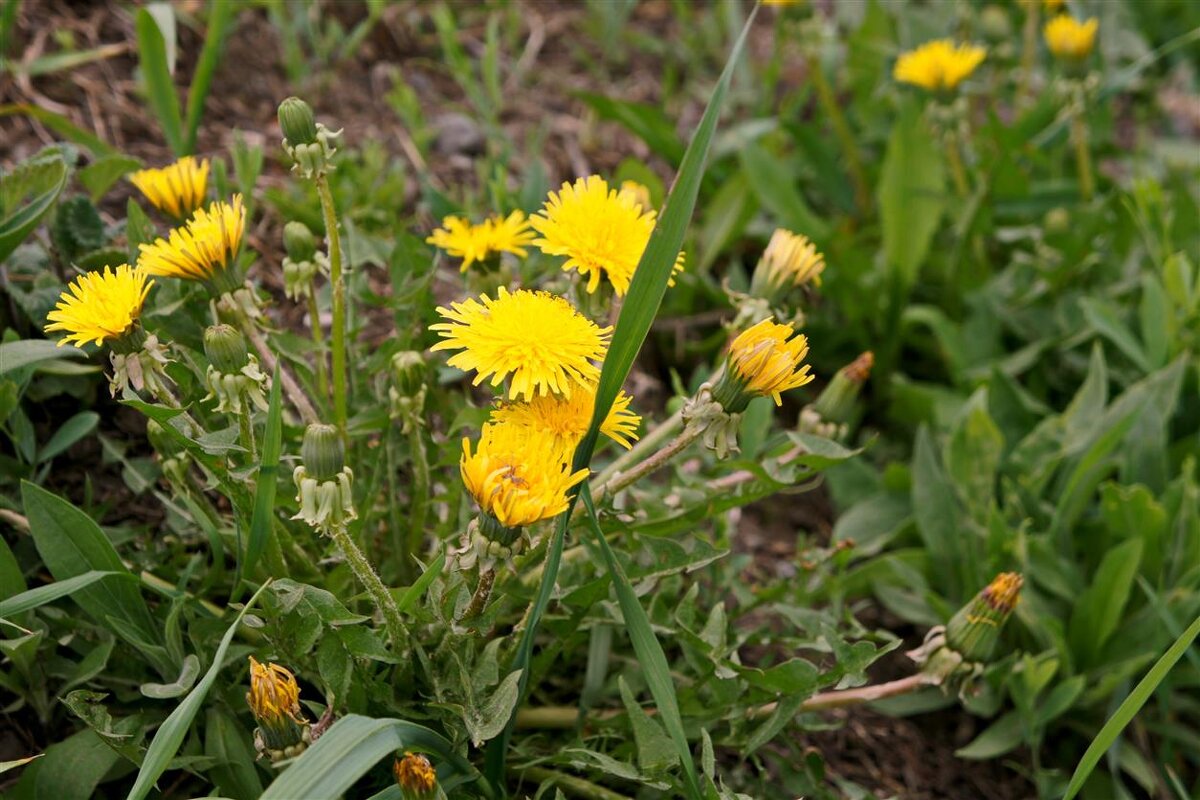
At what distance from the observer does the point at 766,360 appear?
1320 millimetres

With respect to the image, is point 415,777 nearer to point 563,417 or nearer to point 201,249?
point 563,417

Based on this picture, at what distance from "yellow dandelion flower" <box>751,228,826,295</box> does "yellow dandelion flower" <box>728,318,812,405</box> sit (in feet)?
1.03

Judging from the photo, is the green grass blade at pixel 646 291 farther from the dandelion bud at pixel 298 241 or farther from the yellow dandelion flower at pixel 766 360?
the dandelion bud at pixel 298 241

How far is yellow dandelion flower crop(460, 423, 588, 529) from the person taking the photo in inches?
47.7

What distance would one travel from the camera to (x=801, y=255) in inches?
64.9

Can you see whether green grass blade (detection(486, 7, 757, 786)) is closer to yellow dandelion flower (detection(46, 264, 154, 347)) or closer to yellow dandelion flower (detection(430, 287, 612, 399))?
yellow dandelion flower (detection(430, 287, 612, 399))

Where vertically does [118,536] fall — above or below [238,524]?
below

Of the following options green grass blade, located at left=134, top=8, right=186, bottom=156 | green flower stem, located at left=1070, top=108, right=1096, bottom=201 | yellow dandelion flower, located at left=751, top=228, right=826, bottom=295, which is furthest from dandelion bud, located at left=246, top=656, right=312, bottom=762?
green flower stem, located at left=1070, top=108, right=1096, bottom=201

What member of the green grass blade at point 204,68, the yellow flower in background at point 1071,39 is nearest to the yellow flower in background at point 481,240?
the green grass blade at point 204,68

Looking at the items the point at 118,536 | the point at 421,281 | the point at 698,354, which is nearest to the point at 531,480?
the point at 421,281

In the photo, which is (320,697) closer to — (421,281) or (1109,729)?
(421,281)

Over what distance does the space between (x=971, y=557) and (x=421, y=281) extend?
1162mm

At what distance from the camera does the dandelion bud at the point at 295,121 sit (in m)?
1.39

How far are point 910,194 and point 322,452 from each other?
1.84 m
